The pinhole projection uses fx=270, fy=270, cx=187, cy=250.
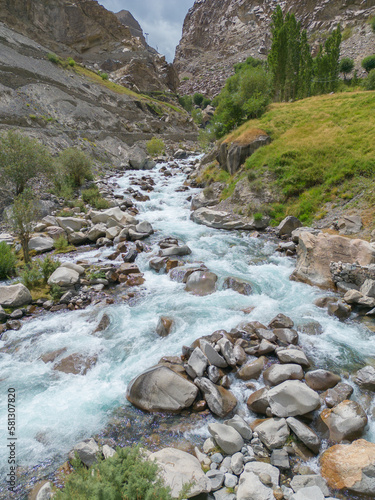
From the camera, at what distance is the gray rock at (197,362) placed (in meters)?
6.41

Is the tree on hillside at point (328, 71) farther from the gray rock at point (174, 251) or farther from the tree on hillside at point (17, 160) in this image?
the gray rock at point (174, 251)

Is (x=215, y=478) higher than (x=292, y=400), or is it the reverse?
(x=292, y=400)

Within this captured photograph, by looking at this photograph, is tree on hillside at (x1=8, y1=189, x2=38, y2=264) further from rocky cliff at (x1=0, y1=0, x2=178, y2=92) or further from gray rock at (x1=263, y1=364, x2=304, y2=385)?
rocky cliff at (x1=0, y1=0, x2=178, y2=92)

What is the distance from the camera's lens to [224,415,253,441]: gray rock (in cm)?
505

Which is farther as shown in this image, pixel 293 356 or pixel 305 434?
pixel 293 356

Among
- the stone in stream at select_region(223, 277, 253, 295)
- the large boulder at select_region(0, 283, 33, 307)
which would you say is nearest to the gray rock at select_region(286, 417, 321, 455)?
the stone in stream at select_region(223, 277, 253, 295)

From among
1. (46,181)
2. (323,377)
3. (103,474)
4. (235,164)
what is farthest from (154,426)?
(46,181)

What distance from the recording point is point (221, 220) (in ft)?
60.7

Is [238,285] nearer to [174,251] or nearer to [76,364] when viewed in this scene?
[174,251]

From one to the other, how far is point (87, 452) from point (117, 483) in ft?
6.96

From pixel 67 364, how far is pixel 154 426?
3145 mm

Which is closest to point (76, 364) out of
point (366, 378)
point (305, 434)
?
point (305, 434)

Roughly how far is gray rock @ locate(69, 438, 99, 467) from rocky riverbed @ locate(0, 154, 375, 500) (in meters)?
0.06

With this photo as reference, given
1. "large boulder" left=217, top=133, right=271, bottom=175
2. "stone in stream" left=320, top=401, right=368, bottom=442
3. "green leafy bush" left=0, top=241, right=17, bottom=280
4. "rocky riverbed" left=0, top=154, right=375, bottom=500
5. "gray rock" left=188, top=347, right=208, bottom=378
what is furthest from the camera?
"large boulder" left=217, top=133, right=271, bottom=175
